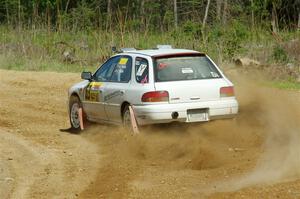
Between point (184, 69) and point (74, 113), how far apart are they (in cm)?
321

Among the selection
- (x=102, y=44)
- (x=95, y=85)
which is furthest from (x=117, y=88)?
(x=102, y=44)

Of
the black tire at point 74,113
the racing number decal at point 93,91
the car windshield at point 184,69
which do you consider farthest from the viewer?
the black tire at point 74,113

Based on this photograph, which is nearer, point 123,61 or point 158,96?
point 158,96

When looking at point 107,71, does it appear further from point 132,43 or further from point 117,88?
point 132,43

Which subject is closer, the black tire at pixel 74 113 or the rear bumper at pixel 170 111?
the rear bumper at pixel 170 111

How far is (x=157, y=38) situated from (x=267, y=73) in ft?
17.6

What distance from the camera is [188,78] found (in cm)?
1244

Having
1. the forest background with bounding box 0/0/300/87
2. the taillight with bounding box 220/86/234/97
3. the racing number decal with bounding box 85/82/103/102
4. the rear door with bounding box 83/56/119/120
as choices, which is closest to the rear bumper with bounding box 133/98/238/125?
the taillight with bounding box 220/86/234/97

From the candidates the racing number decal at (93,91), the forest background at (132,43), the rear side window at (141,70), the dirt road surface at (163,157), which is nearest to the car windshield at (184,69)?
the rear side window at (141,70)

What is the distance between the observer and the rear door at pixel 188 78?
480 inches

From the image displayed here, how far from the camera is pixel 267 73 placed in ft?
74.1

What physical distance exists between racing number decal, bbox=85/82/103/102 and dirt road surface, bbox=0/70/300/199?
1.73ft

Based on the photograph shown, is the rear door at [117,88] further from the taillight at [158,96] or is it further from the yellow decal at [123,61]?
the taillight at [158,96]

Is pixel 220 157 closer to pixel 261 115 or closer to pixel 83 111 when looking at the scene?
pixel 261 115
